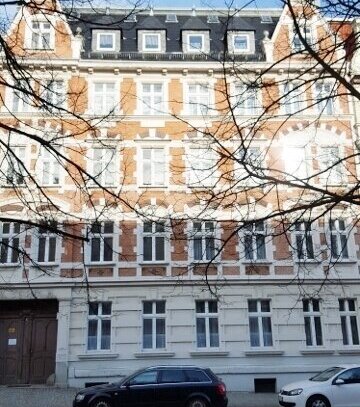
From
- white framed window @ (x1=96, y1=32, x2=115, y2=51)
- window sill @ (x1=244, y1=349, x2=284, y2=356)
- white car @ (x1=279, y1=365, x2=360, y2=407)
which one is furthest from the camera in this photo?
white framed window @ (x1=96, y1=32, x2=115, y2=51)

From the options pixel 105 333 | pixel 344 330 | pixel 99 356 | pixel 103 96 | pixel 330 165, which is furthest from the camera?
pixel 103 96

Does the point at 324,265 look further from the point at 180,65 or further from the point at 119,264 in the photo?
the point at 180,65

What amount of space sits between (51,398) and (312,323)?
9.99 m

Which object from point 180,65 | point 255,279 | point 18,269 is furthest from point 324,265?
point 18,269

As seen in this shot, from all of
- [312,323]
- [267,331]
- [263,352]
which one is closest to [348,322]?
[312,323]

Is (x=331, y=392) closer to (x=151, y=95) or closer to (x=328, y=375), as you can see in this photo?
(x=328, y=375)

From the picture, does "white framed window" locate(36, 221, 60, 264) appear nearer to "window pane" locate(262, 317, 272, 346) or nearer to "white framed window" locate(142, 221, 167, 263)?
"white framed window" locate(142, 221, 167, 263)

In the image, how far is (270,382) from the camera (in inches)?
811

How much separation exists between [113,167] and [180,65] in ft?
17.6

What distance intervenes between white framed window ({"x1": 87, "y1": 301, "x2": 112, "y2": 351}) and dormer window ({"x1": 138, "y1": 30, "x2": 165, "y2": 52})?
456 inches

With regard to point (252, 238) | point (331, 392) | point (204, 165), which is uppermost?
point (204, 165)

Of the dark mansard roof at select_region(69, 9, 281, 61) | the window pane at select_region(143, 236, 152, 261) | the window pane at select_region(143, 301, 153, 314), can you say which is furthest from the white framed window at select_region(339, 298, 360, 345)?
the dark mansard roof at select_region(69, 9, 281, 61)

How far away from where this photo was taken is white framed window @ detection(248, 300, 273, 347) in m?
21.0

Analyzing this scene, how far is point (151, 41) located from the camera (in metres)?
25.2
